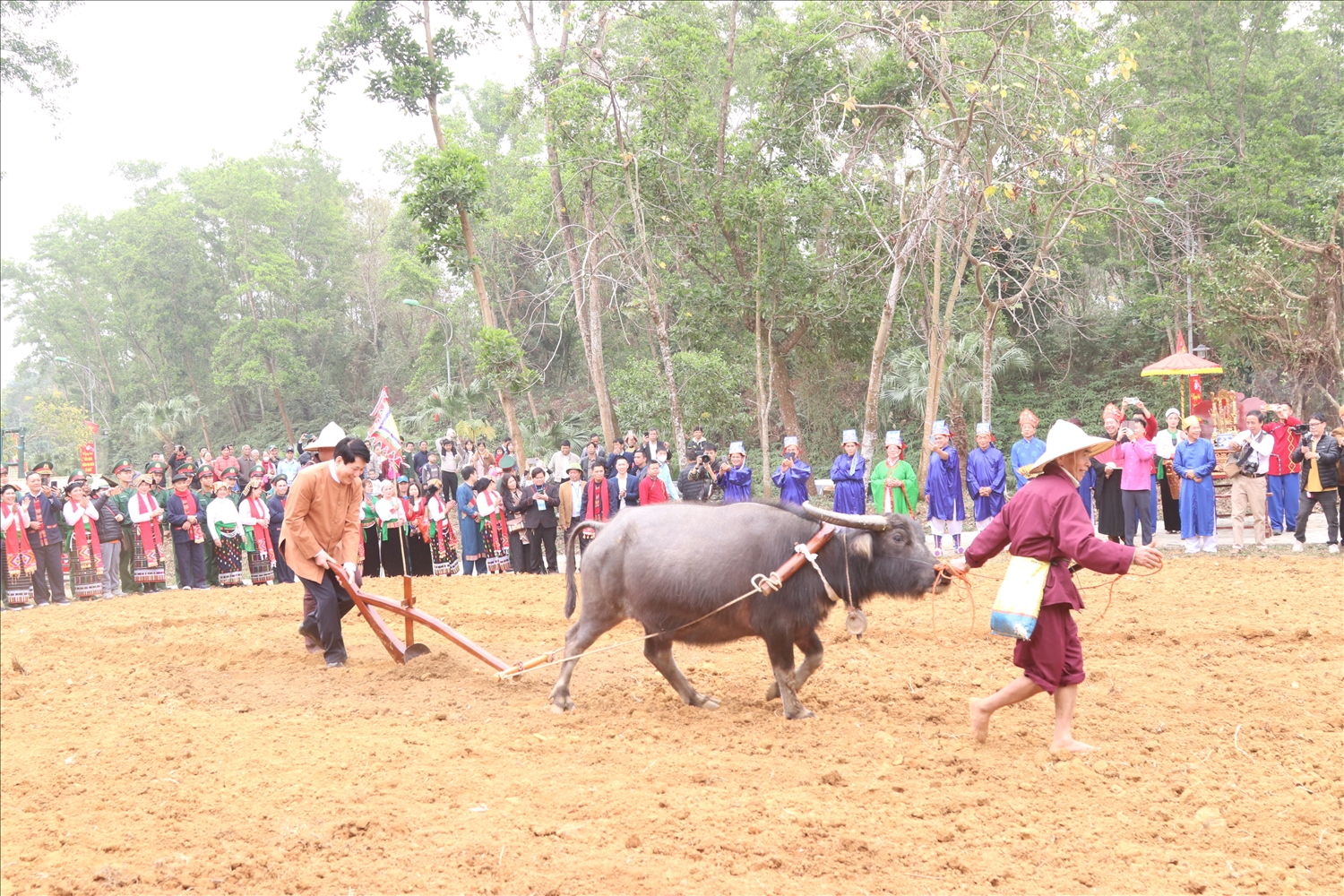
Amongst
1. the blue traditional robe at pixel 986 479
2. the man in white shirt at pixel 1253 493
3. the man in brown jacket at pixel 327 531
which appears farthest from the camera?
the blue traditional robe at pixel 986 479

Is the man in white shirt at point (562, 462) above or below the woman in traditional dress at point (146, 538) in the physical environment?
above

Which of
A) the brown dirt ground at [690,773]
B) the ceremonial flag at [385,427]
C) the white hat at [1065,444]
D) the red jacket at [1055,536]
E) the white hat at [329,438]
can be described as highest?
the ceremonial flag at [385,427]

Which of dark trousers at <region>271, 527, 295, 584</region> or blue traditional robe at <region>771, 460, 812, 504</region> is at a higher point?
blue traditional robe at <region>771, 460, 812, 504</region>

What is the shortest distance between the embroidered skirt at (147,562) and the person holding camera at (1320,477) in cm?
1574

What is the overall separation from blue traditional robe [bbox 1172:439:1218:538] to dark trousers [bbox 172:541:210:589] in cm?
1396

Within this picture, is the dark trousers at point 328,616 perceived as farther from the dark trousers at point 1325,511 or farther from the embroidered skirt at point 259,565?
the dark trousers at point 1325,511

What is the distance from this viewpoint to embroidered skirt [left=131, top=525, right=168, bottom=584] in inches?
569

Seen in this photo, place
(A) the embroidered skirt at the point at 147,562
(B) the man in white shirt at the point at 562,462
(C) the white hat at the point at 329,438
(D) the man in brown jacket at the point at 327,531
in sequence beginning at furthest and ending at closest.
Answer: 1. (B) the man in white shirt at the point at 562,462
2. (A) the embroidered skirt at the point at 147,562
3. (C) the white hat at the point at 329,438
4. (D) the man in brown jacket at the point at 327,531

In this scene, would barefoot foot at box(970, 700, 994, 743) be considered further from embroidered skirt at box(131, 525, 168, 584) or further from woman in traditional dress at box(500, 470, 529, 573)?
embroidered skirt at box(131, 525, 168, 584)

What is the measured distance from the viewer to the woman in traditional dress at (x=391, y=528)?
561 inches

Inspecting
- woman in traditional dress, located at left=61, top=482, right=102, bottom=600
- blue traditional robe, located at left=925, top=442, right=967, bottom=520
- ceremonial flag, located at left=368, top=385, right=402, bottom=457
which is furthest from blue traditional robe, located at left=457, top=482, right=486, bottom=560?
blue traditional robe, located at left=925, top=442, right=967, bottom=520

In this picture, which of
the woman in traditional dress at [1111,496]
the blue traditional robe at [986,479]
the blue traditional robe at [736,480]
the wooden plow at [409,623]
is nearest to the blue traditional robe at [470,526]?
the blue traditional robe at [736,480]

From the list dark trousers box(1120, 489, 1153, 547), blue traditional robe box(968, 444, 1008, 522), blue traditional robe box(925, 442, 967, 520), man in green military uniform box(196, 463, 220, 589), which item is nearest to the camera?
dark trousers box(1120, 489, 1153, 547)

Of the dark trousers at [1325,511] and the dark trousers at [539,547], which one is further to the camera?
the dark trousers at [539,547]
